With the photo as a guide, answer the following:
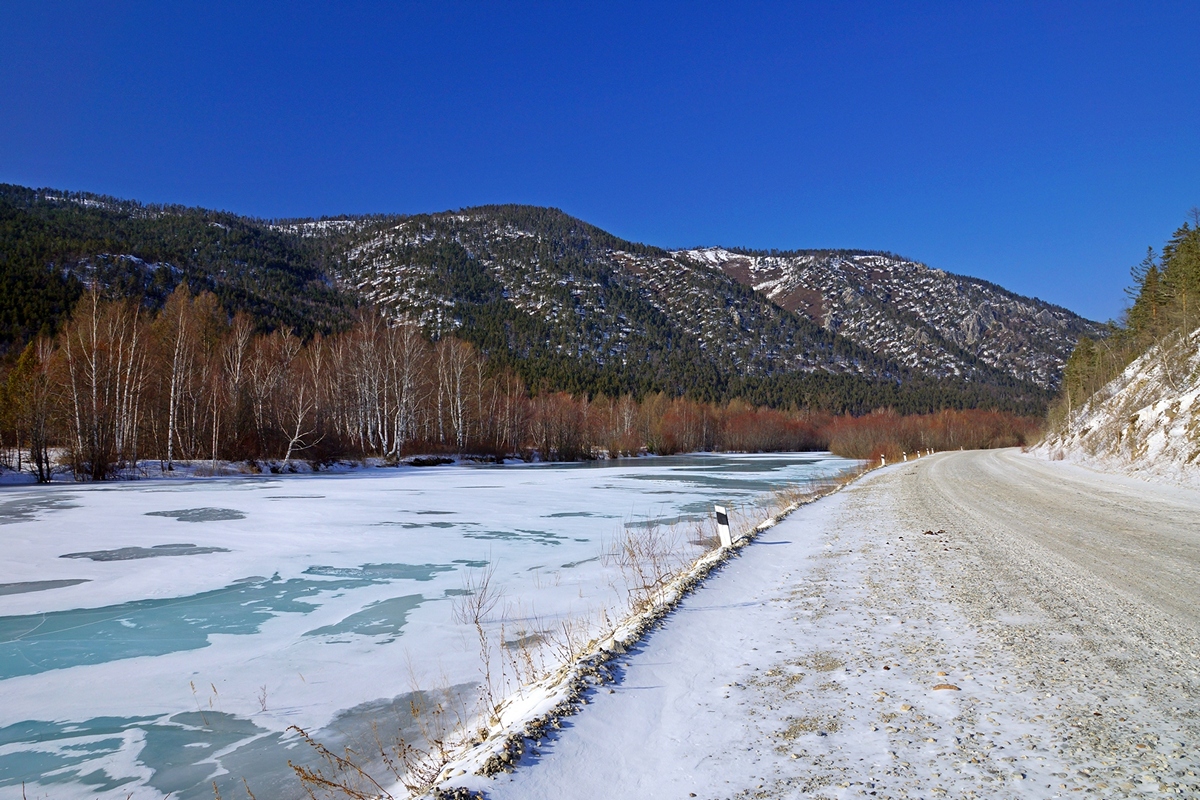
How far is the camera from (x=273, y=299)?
12219cm

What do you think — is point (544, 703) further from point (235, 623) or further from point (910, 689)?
point (235, 623)

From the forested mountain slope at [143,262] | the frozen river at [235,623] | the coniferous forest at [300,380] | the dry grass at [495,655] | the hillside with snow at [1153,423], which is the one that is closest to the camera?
the dry grass at [495,655]

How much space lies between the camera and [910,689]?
4.20 metres

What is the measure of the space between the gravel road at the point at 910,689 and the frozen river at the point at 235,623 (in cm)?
229

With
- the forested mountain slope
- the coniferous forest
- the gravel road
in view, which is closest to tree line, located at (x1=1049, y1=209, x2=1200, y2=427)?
the coniferous forest

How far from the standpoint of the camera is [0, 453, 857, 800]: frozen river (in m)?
4.90

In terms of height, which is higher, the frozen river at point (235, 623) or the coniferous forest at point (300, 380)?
the coniferous forest at point (300, 380)

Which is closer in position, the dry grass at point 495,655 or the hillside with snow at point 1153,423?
the dry grass at point 495,655

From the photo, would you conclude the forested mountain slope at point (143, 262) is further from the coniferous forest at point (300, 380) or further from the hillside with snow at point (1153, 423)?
the hillside with snow at point (1153, 423)

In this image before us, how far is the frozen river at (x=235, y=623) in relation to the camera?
4902 mm

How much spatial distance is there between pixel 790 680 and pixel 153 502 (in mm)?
23079

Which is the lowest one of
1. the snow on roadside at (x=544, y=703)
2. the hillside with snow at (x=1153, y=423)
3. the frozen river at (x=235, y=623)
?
the frozen river at (x=235, y=623)

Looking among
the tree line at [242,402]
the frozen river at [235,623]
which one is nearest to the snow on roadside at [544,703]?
the frozen river at [235,623]

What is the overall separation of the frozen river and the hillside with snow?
17.2 metres
